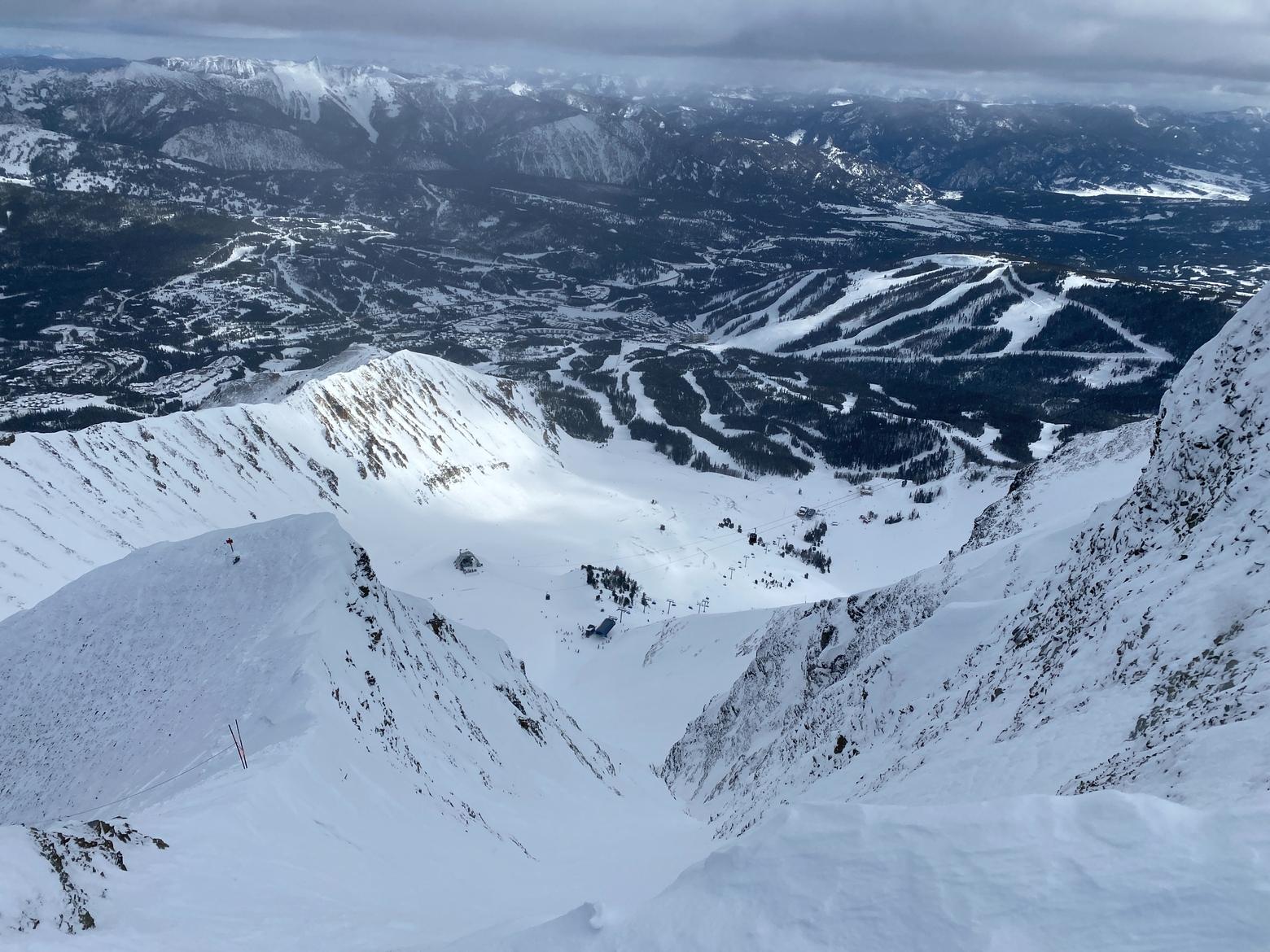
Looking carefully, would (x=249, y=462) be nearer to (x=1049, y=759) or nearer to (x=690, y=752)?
(x=690, y=752)

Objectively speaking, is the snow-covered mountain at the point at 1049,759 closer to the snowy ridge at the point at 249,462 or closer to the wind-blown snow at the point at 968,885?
the wind-blown snow at the point at 968,885

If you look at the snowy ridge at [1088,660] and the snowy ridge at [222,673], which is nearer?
the snowy ridge at [1088,660]

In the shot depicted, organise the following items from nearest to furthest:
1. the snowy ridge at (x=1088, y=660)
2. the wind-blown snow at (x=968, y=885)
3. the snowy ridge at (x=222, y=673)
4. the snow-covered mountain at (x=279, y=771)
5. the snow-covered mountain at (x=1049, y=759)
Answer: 1. the wind-blown snow at (x=968, y=885)
2. the snow-covered mountain at (x=1049, y=759)
3. the snowy ridge at (x=1088, y=660)
4. the snow-covered mountain at (x=279, y=771)
5. the snowy ridge at (x=222, y=673)

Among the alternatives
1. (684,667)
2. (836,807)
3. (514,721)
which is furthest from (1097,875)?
(684,667)

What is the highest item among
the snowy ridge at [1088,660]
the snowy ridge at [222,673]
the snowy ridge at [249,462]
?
the snowy ridge at [1088,660]

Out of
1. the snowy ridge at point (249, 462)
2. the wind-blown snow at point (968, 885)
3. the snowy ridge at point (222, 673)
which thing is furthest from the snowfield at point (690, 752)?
the snowy ridge at point (249, 462)

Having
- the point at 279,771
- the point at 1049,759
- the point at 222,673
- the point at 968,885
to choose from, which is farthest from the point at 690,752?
the point at 968,885

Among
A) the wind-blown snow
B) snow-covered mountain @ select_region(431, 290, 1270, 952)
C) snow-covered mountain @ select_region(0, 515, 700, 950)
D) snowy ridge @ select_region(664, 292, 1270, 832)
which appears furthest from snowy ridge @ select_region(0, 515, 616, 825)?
the wind-blown snow

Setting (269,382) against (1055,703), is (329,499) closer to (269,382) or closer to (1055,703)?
(269,382)
